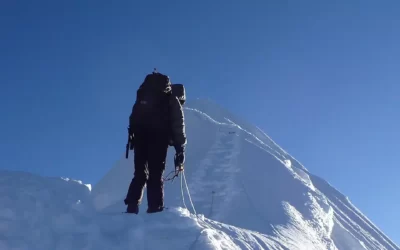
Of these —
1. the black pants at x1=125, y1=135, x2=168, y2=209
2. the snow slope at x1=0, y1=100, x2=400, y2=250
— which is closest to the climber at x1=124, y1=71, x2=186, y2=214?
the black pants at x1=125, y1=135, x2=168, y2=209

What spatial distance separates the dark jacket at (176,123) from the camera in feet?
24.3

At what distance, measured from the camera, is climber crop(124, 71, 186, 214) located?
7.48 meters

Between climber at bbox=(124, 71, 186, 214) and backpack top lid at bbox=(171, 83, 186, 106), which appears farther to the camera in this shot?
backpack top lid at bbox=(171, 83, 186, 106)

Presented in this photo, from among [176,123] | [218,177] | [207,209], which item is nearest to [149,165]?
[176,123]

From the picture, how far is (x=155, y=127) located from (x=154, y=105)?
342 mm

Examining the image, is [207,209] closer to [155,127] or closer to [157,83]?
[155,127]

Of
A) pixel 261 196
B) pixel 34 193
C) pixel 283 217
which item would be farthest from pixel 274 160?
pixel 34 193

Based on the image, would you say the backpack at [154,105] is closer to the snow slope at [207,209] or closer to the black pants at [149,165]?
the black pants at [149,165]

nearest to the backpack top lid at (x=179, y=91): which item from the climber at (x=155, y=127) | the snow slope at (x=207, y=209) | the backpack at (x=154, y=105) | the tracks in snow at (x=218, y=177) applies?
the climber at (x=155, y=127)

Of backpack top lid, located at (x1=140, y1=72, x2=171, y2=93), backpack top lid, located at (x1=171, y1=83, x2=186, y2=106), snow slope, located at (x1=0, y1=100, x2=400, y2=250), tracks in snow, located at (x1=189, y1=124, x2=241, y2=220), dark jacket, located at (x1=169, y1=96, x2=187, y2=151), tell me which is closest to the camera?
snow slope, located at (x1=0, y1=100, x2=400, y2=250)

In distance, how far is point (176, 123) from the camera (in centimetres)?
740

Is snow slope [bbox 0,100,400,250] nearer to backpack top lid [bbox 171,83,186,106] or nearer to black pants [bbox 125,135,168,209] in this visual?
black pants [bbox 125,135,168,209]

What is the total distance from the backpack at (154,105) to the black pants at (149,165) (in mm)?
193

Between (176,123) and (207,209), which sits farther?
(207,209)
